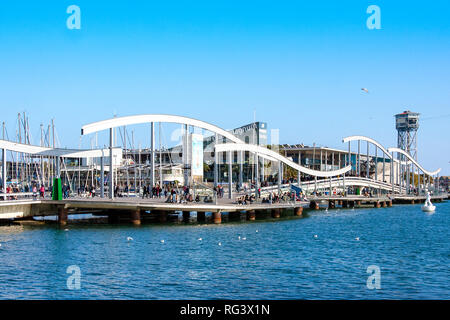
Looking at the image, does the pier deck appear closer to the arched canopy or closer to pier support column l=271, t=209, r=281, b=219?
pier support column l=271, t=209, r=281, b=219

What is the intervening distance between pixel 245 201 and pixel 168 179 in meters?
41.6

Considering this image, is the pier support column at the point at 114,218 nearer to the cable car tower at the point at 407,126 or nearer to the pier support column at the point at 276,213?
the pier support column at the point at 276,213

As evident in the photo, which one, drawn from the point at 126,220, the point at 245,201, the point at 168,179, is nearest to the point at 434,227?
the point at 245,201

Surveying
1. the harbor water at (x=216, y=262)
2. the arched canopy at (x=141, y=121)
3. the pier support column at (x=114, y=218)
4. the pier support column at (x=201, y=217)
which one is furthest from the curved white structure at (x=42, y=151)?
the pier support column at (x=201, y=217)

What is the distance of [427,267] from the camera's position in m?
25.6

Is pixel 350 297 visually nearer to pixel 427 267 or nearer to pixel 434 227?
pixel 427 267

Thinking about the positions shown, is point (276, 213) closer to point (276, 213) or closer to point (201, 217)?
point (276, 213)

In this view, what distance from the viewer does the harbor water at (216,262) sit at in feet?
65.6

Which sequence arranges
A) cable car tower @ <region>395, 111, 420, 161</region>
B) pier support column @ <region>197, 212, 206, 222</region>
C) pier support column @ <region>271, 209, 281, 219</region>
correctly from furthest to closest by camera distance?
cable car tower @ <region>395, 111, 420, 161</region>
pier support column @ <region>271, 209, 281, 219</region>
pier support column @ <region>197, 212, 206, 222</region>

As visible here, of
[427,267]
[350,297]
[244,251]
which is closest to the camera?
[350,297]

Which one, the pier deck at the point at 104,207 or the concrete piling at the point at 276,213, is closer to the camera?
the pier deck at the point at 104,207

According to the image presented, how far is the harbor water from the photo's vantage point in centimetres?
2000

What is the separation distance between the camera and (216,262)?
26359mm

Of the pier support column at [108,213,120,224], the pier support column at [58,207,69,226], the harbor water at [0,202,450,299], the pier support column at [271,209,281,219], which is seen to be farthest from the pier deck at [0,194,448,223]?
the pier support column at [271,209,281,219]
